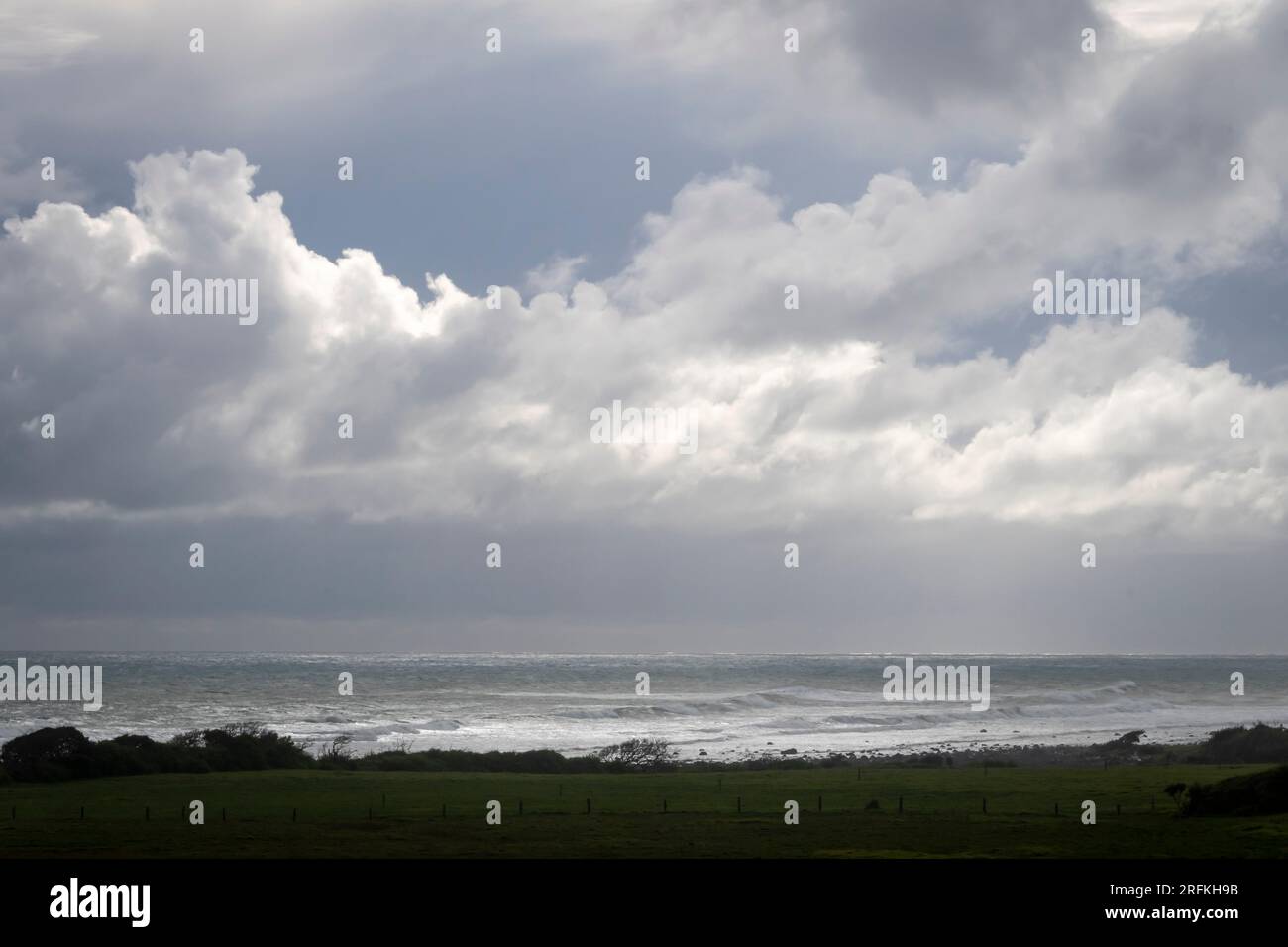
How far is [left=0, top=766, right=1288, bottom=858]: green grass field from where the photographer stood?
3314 centimetres

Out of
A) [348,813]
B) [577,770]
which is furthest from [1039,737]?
[348,813]

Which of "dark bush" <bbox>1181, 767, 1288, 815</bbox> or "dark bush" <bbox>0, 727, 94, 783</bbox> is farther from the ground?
"dark bush" <bbox>1181, 767, 1288, 815</bbox>

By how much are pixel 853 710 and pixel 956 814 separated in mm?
80160

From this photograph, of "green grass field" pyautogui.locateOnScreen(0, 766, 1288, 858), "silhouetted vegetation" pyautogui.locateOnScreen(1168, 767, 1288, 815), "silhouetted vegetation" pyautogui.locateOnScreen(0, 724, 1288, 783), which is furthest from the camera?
"silhouetted vegetation" pyautogui.locateOnScreen(0, 724, 1288, 783)

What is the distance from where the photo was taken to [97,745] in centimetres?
5994

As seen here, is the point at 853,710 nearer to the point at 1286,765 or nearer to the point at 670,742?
the point at 670,742

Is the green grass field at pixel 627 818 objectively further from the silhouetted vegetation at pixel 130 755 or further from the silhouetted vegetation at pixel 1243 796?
the silhouetted vegetation at pixel 130 755

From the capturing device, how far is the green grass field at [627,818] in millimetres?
33144

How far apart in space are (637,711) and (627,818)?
77810mm

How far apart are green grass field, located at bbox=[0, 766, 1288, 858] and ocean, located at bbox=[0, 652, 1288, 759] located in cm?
2684
